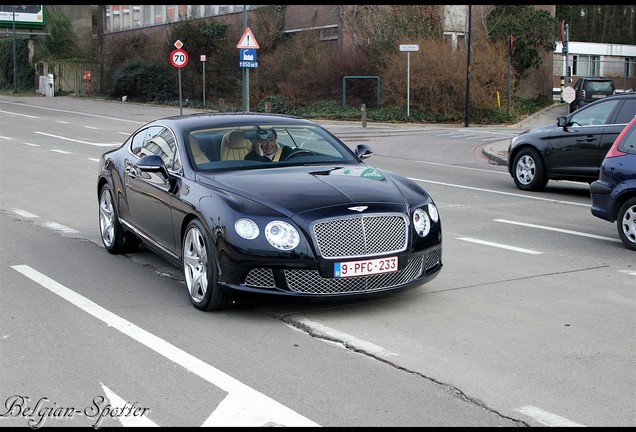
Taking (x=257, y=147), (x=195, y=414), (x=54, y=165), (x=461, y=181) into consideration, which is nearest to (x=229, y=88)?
(x=54, y=165)

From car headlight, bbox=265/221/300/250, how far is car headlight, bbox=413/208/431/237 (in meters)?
1.00

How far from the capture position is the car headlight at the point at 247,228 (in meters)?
6.46

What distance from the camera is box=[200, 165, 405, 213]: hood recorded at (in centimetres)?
666

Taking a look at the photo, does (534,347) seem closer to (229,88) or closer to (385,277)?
(385,277)

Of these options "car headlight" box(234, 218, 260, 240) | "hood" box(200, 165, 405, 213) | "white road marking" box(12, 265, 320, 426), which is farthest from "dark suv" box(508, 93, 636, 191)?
"white road marking" box(12, 265, 320, 426)

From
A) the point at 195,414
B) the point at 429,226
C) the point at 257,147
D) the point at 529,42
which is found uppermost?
the point at 529,42

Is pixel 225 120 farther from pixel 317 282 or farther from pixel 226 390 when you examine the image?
pixel 226 390

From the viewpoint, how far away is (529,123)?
127 ft

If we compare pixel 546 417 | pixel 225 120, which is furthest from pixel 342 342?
pixel 225 120

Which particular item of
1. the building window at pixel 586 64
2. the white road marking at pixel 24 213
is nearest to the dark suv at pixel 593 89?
the building window at pixel 586 64

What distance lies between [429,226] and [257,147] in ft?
5.85

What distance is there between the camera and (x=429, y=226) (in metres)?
6.96

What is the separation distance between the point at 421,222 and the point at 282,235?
3.81 ft

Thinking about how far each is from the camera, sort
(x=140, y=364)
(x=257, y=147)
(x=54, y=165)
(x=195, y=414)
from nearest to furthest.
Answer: (x=195, y=414) < (x=140, y=364) < (x=257, y=147) < (x=54, y=165)
